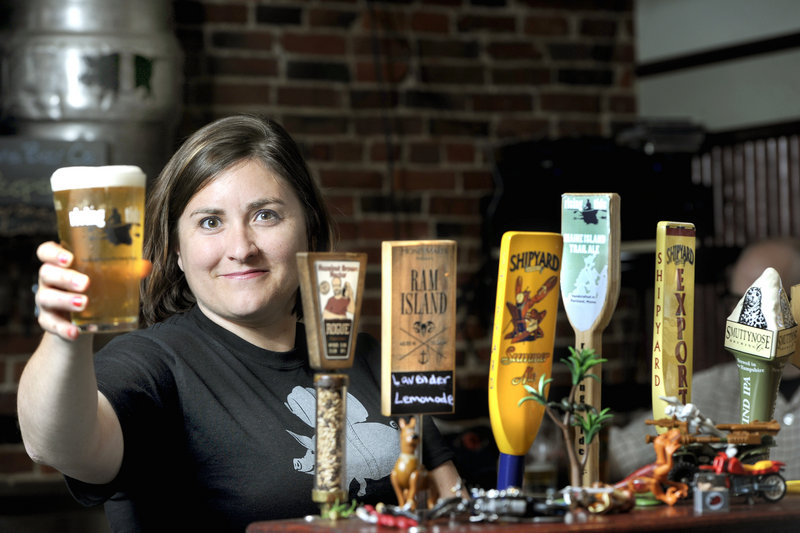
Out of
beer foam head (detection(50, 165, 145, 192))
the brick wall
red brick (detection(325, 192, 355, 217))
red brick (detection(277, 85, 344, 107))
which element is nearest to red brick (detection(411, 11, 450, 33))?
the brick wall

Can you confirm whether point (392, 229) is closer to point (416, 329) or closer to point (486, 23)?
point (486, 23)

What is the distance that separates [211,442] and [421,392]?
0.42 meters

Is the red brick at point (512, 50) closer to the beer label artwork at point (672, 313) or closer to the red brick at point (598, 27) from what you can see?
the red brick at point (598, 27)

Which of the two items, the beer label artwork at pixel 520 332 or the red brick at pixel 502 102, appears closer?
the beer label artwork at pixel 520 332

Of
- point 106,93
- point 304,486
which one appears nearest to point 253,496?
point 304,486

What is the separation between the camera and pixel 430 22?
11.3 feet

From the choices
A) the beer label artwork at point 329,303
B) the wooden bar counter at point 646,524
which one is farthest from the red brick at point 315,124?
the wooden bar counter at point 646,524

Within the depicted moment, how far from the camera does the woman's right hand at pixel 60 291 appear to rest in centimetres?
93

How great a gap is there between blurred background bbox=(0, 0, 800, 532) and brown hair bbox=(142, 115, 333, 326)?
4.41ft

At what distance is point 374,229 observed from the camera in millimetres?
3367

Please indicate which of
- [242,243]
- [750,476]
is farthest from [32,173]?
[750,476]

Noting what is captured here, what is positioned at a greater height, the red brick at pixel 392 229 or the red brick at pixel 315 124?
the red brick at pixel 315 124

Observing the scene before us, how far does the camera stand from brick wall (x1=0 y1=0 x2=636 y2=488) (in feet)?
10.6

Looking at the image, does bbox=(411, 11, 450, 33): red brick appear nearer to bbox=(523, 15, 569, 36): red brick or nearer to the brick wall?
the brick wall
